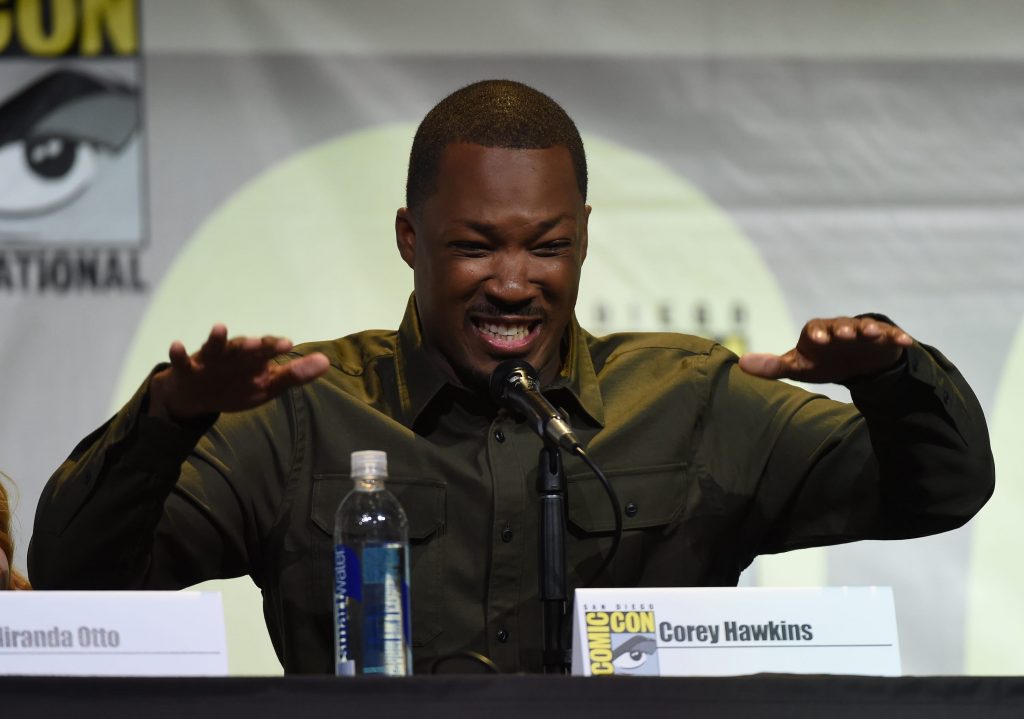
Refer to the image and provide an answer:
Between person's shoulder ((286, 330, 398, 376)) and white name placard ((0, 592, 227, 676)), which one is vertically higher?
person's shoulder ((286, 330, 398, 376))

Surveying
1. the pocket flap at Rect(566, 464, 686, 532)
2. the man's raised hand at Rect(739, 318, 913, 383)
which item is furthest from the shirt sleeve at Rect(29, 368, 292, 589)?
the man's raised hand at Rect(739, 318, 913, 383)

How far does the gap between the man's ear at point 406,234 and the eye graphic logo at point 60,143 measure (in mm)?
973

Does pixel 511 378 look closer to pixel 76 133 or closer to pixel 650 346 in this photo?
pixel 650 346

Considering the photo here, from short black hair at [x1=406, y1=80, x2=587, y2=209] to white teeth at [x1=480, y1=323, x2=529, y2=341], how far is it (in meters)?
0.25

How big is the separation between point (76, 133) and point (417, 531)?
4.73 feet

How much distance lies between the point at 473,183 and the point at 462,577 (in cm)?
62

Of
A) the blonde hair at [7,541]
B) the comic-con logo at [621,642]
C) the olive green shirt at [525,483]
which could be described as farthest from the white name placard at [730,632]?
the blonde hair at [7,541]

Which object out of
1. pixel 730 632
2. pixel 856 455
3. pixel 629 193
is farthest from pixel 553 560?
pixel 629 193

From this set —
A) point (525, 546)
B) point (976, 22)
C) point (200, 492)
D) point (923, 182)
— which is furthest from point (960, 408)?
point (976, 22)

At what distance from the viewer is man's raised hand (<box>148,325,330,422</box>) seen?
5.57ft

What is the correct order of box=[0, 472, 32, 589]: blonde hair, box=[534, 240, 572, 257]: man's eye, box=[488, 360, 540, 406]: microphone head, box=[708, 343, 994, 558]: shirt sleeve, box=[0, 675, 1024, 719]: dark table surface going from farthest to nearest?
box=[0, 472, 32, 589]: blonde hair
box=[534, 240, 572, 257]: man's eye
box=[708, 343, 994, 558]: shirt sleeve
box=[488, 360, 540, 406]: microphone head
box=[0, 675, 1024, 719]: dark table surface

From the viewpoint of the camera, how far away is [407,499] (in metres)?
2.24

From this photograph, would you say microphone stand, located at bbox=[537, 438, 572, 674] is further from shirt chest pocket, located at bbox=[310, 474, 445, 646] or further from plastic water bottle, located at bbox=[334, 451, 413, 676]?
shirt chest pocket, located at bbox=[310, 474, 445, 646]

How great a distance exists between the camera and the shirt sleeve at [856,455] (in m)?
1.99
